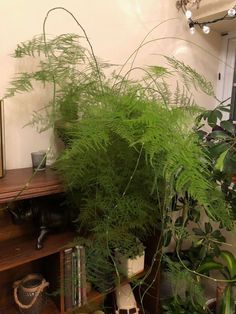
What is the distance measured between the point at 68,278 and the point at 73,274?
3cm

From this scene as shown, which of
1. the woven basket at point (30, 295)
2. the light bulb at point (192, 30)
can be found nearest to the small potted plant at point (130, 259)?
the woven basket at point (30, 295)

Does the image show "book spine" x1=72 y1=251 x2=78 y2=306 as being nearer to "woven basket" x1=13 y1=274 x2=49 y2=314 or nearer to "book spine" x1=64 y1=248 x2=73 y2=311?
"book spine" x1=64 y1=248 x2=73 y2=311

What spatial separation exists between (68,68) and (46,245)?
0.73m

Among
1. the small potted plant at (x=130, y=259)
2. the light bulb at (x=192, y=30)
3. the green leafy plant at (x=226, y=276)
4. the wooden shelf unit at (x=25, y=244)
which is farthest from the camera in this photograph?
the light bulb at (x=192, y=30)

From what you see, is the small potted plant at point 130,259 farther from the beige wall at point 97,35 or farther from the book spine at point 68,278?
the beige wall at point 97,35

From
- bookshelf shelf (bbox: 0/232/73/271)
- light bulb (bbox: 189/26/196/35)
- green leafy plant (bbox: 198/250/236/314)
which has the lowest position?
green leafy plant (bbox: 198/250/236/314)

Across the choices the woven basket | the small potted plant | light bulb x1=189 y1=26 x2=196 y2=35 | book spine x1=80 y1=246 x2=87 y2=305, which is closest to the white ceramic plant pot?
the small potted plant

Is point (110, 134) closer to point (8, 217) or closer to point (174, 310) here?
point (8, 217)

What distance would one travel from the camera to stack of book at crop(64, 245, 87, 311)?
108 centimetres

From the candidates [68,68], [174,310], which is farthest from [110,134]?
[174,310]

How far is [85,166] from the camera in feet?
3.06

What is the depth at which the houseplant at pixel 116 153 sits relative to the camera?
0.76 meters

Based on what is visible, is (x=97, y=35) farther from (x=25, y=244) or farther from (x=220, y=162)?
(x=25, y=244)

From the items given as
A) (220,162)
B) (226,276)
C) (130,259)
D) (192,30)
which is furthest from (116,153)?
(192,30)
